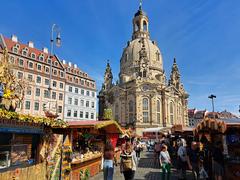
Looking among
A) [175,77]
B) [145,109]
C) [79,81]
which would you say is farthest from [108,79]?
[79,81]

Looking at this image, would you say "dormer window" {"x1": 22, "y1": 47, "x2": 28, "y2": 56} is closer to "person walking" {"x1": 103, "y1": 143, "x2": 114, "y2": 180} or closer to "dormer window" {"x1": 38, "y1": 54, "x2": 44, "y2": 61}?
"dormer window" {"x1": 38, "y1": 54, "x2": 44, "y2": 61}

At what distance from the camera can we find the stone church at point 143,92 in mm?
64875

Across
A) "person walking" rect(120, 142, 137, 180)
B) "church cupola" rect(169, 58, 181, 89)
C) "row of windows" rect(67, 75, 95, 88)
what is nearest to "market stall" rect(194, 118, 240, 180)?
"person walking" rect(120, 142, 137, 180)

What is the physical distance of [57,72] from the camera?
50.3 metres

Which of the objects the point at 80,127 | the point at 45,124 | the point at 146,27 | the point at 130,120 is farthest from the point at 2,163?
the point at 146,27

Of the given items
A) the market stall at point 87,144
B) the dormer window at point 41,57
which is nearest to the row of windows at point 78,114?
the dormer window at point 41,57

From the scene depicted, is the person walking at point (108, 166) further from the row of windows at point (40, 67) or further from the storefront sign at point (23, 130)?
the row of windows at point (40, 67)

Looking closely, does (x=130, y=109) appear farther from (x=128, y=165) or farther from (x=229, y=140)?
(x=128, y=165)

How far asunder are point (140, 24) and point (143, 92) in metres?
34.3

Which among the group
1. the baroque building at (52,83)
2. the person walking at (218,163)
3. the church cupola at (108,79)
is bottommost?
the person walking at (218,163)

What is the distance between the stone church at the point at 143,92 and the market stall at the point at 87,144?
4540cm

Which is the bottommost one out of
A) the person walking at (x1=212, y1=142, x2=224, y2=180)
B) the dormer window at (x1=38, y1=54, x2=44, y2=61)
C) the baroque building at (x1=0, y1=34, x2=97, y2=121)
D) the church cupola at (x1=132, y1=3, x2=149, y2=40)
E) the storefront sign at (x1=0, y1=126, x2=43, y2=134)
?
the person walking at (x1=212, y1=142, x2=224, y2=180)

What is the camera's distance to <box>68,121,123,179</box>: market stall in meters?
11.1

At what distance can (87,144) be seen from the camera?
1623cm
